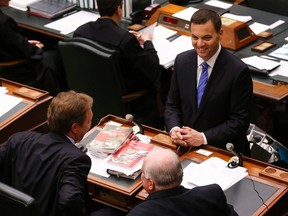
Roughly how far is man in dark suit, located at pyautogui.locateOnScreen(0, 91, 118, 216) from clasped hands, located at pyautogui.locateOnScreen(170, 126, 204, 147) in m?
0.52

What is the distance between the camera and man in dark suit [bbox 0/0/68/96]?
205 inches

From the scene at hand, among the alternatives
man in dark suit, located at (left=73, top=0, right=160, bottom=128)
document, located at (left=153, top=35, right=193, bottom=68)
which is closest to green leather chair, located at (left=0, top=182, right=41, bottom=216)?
man in dark suit, located at (left=73, top=0, right=160, bottom=128)

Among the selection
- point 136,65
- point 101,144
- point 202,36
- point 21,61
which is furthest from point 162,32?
point 101,144

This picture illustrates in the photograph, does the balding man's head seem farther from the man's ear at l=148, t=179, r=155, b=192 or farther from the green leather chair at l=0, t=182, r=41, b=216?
the green leather chair at l=0, t=182, r=41, b=216

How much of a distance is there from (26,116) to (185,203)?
5.26ft

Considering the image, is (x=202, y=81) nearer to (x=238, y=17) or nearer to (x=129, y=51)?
(x=129, y=51)

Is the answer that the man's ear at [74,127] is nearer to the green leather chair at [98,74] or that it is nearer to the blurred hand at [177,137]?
the blurred hand at [177,137]

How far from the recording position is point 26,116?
414 centimetres

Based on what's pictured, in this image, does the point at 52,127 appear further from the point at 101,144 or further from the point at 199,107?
the point at 199,107

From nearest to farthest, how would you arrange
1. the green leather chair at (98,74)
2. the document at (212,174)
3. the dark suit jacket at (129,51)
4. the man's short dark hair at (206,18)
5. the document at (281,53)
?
the document at (212,174)
the man's short dark hair at (206,18)
the green leather chair at (98,74)
the dark suit jacket at (129,51)
the document at (281,53)

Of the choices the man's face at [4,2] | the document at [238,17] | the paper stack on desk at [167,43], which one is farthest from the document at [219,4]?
the man's face at [4,2]

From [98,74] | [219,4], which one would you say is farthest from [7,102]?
[219,4]

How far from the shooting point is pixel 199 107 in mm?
3936

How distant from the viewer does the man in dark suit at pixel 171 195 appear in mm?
2869
